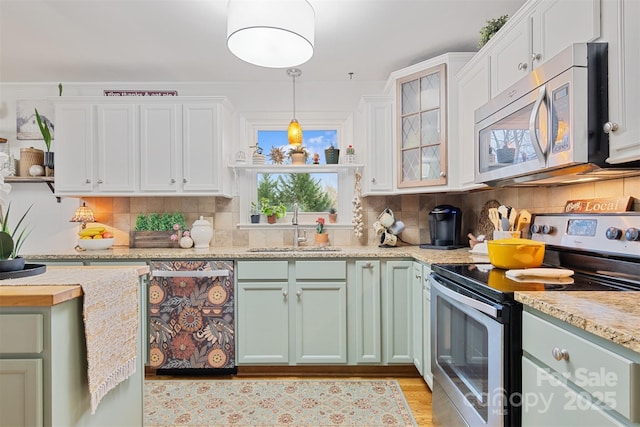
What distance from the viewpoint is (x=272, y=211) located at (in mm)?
3221

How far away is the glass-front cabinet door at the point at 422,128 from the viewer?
2.56 metres

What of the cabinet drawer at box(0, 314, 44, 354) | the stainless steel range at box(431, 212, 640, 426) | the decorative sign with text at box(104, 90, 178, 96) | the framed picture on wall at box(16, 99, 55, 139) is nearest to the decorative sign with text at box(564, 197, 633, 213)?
the stainless steel range at box(431, 212, 640, 426)

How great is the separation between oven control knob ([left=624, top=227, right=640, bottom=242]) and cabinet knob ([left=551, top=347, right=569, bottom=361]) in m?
0.69

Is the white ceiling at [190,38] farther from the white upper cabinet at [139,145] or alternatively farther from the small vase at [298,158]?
the small vase at [298,158]

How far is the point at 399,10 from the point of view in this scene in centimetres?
213

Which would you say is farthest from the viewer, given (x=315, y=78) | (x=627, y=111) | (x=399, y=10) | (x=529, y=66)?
(x=315, y=78)

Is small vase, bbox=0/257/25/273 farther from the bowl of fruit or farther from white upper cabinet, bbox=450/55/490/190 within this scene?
white upper cabinet, bbox=450/55/490/190

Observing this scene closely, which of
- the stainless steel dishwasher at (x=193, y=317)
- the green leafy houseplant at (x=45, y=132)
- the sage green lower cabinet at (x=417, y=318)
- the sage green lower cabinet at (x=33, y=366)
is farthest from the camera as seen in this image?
the green leafy houseplant at (x=45, y=132)

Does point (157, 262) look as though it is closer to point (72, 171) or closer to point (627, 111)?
point (72, 171)

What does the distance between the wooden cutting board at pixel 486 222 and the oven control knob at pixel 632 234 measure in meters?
1.24

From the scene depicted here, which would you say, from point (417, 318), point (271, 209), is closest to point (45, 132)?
point (271, 209)

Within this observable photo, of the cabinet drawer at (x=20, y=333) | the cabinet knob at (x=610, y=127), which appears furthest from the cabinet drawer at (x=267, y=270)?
the cabinet knob at (x=610, y=127)

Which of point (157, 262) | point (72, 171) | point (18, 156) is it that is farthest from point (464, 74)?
point (18, 156)

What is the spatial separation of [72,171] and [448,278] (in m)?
3.00
